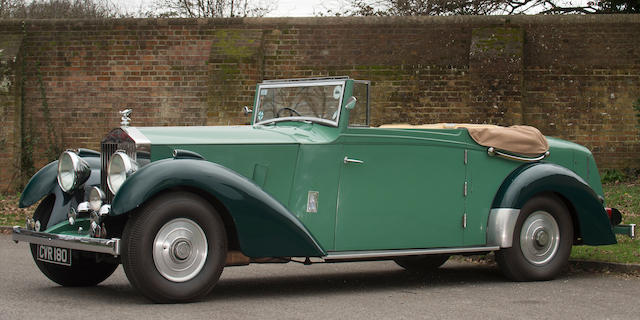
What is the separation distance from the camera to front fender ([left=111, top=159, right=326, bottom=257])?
225 inches

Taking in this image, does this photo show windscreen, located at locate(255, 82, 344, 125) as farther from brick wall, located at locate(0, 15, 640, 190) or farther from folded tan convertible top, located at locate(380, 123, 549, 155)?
brick wall, located at locate(0, 15, 640, 190)

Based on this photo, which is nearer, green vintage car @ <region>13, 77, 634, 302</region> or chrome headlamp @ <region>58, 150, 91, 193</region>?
green vintage car @ <region>13, 77, 634, 302</region>

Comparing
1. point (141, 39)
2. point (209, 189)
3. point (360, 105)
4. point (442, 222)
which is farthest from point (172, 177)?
point (141, 39)

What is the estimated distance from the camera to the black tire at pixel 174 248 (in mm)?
5688

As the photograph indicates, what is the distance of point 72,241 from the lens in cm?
592

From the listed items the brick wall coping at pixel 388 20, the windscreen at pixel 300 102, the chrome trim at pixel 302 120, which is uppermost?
the brick wall coping at pixel 388 20

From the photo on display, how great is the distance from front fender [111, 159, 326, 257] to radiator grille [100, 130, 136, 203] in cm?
54

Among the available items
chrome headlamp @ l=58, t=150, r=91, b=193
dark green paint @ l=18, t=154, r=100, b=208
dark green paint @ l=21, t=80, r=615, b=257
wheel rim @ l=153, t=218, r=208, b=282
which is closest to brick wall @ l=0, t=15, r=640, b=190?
dark green paint @ l=21, t=80, r=615, b=257

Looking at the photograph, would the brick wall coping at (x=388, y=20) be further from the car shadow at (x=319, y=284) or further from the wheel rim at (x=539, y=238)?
the wheel rim at (x=539, y=238)

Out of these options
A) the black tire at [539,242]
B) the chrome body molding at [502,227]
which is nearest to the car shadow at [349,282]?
the black tire at [539,242]

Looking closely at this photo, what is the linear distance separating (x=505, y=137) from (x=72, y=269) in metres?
3.82

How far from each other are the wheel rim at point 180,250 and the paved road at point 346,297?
0.24 metres

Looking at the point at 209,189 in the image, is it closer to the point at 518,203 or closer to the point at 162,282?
the point at 162,282

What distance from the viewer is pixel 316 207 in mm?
6566
